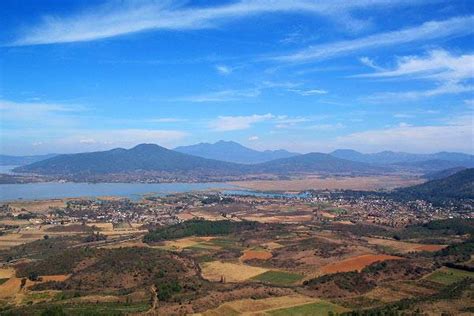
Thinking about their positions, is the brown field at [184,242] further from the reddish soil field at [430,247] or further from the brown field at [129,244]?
the reddish soil field at [430,247]

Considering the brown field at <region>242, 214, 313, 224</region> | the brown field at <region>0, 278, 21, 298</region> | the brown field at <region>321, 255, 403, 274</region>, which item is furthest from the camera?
the brown field at <region>242, 214, 313, 224</region>

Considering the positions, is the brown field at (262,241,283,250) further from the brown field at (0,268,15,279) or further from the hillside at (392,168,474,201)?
the hillside at (392,168,474,201)

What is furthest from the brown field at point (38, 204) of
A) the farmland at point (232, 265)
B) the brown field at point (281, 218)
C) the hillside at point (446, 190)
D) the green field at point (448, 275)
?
the hillside at point (446, 190)

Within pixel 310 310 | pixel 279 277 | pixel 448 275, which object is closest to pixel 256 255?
pixel 279 277

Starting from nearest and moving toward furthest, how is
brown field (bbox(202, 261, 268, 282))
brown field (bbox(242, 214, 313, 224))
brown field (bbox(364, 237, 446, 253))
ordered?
brown field (bbox(202, 261, 268, 282)), brown field (bbox(364, 237, 446, 253)), brown field (bbox(242, 214, 313, 224))

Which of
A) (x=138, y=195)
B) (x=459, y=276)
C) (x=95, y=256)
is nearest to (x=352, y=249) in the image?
(x=459, y=276)

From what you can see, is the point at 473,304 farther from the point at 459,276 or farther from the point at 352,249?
the point at 352,249

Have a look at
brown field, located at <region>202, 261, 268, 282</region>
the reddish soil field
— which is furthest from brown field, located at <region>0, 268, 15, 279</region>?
the reddish soil field
